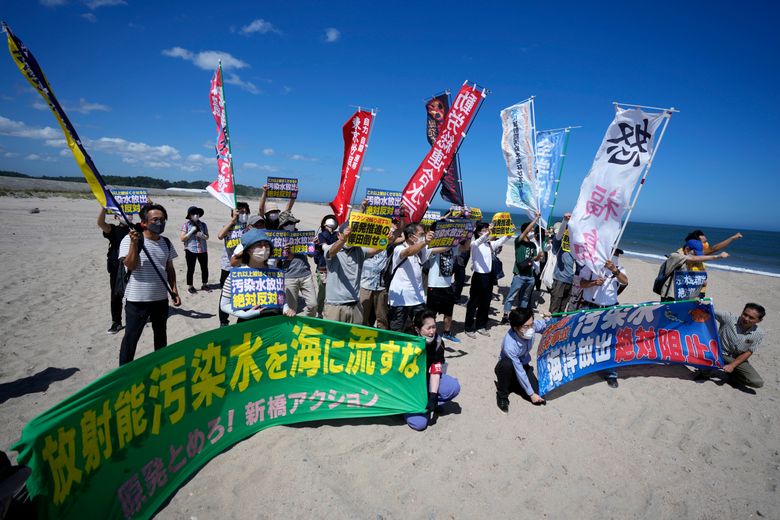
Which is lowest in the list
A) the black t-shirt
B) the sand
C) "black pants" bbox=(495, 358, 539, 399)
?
the sand

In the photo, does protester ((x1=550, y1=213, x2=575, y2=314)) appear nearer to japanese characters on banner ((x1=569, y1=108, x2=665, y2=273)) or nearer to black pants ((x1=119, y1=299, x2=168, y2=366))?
japanese characters on banner ((x1=569, y1=108, x2=665, y2=273))

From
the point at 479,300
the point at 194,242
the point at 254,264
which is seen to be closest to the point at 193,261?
the point at 194,242

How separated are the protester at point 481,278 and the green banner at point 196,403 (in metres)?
2.99

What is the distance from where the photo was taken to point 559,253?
7.45 meters

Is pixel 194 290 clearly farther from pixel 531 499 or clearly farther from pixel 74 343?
pixel 531 499

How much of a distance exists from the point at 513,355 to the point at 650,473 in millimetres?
1725

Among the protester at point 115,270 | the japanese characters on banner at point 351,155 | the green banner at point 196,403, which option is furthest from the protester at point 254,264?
the protester at point 115,270

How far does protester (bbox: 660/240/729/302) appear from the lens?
6.15 m

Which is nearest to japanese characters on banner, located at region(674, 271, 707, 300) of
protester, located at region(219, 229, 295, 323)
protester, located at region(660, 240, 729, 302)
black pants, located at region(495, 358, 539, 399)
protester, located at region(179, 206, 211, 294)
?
protester, located at region(660, 240, 729, 302)

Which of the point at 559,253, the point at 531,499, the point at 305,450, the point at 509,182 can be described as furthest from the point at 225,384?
the point at 559,253

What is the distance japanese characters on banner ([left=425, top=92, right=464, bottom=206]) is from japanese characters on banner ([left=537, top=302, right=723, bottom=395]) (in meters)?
3.04

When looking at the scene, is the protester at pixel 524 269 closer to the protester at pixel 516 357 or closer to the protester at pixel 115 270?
the protester at pixel 516 357

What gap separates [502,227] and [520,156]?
4.51 feet

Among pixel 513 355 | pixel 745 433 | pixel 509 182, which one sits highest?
pixel 509 182
